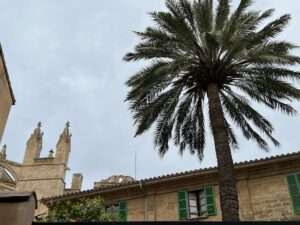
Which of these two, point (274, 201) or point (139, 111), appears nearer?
point (139, 111)

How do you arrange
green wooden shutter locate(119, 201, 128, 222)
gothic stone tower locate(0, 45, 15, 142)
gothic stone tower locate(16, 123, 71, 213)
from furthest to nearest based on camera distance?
1. gothic stone tower locate(16, 123, 71, 213)
2. green wooden shutter locate(119, 201, 128, 222)
3. gothic stone tower locate(0, 45, 15, 142)

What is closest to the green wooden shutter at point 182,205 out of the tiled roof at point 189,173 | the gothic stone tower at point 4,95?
the tiled roof at point 189,173

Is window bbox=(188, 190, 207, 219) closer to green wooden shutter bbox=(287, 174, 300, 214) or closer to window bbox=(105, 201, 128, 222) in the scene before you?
window bbox=(105, 201, 128, 222)

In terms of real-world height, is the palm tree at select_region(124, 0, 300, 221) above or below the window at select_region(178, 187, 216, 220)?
above

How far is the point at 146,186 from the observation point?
1962cm

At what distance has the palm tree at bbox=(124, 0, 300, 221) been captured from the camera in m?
12.3

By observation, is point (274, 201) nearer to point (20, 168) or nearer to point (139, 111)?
point (139, 111)

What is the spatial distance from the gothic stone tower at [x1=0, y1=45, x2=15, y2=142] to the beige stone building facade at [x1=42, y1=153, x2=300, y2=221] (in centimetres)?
964

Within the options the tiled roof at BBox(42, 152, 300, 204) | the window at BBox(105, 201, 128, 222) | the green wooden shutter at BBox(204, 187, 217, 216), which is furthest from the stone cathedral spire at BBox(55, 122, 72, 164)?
the green wooden shutter at BBox(204, 187, 217, 216)

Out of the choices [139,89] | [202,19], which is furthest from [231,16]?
[139,89]

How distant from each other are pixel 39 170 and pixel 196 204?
20.5 meters

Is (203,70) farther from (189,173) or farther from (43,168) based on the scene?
(43,168)

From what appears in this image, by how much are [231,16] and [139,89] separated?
158 inches

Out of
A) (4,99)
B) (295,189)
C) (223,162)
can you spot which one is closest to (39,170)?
(295,189)
